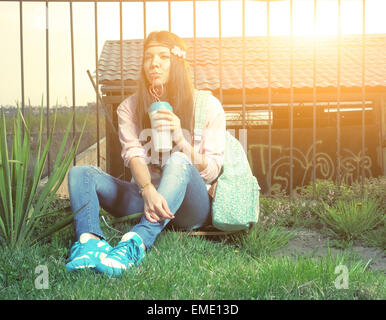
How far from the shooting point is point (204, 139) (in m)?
2.62

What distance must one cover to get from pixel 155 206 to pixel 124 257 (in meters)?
0.29

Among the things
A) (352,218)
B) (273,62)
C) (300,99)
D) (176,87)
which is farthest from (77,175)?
(273,62)

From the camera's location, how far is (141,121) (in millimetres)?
2639

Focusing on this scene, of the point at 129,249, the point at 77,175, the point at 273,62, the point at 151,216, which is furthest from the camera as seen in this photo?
the point at 273,62

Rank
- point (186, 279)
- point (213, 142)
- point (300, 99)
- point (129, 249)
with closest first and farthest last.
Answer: point (186, 279) < point (129, 249) < point (213, 142) < point (300, 99)

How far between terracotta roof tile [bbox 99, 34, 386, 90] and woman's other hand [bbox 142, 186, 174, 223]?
557 centimetres

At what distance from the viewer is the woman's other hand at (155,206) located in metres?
2.30

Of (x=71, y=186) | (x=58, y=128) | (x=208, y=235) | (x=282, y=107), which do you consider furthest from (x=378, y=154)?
(x=71, y=186)

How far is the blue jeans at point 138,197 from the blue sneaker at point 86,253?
0.08m

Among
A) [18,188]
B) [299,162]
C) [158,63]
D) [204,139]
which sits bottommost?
[299,162]

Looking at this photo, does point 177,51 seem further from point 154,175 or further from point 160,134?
point 154,175

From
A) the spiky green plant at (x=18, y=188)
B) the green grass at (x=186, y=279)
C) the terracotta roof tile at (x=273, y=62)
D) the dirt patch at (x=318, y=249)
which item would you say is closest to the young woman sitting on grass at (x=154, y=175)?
the green grass at (x=186, y=279)

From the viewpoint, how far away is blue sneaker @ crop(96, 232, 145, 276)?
2.10 m

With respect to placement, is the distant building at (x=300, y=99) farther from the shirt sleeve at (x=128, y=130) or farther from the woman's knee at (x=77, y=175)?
the woman's knee at (x=77, y=175)
